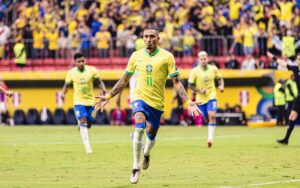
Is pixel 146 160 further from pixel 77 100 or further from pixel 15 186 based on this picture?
pixel 77 100

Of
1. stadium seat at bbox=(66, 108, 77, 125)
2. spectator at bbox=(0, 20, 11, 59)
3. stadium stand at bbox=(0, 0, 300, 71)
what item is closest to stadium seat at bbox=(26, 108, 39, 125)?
stadium seat at bbox=(66, 108, 77, 125)

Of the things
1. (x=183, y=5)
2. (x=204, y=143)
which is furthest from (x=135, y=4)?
(x=204, y=143)

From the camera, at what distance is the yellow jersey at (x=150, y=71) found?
15523 mm

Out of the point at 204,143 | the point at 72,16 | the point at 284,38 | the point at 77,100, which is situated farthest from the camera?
the point at 72,16

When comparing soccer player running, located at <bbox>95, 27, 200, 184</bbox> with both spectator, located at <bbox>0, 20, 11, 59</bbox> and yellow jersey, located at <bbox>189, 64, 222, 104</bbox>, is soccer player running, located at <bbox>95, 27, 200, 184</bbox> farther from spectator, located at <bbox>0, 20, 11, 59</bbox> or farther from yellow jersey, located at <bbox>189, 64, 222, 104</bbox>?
spectator, located at <bbox>0, 20, 11, 59</bbox>

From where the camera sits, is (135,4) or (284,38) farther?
(135,4)

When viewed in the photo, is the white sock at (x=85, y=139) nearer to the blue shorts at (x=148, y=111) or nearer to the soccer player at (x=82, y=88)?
the soccer player at (x=82, y=88)

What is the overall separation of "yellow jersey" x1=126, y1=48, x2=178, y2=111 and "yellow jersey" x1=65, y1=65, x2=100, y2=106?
7.98m

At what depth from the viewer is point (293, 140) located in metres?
26.7

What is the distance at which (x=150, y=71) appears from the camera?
1552 centimetres

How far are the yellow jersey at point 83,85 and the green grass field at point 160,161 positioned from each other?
1.25 meters

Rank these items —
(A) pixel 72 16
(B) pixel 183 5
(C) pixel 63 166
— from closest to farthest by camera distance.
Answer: (C) pixel 63 166
(B) pixel 183 5
(A) pixel 72 16

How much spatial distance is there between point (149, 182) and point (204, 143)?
11.0 metres

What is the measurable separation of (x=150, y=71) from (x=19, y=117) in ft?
86.2
